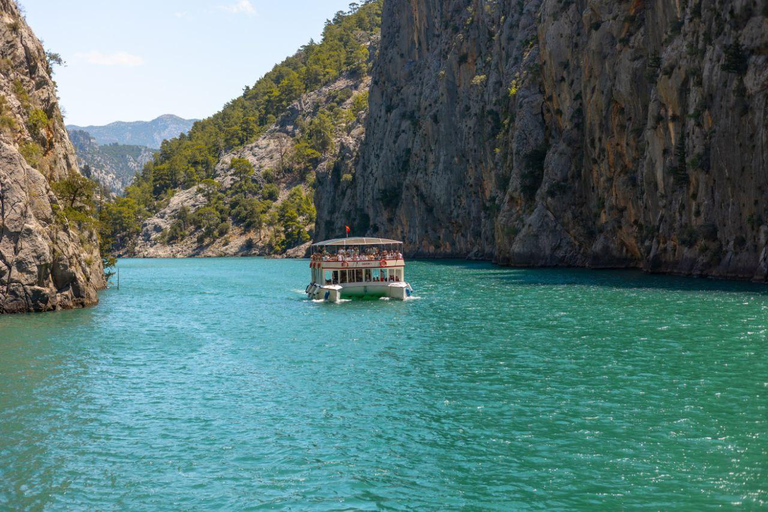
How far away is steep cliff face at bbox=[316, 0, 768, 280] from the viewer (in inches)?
2660

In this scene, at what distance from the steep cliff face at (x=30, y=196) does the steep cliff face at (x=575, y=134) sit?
57.8 metres

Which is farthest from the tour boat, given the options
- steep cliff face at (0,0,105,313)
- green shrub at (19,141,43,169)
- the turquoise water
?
green shrub at (19,141,43,169)

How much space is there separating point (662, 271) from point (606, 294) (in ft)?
72.7

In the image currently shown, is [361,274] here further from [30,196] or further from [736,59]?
[736,59]

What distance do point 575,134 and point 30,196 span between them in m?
72.6

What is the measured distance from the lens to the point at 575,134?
102125mm

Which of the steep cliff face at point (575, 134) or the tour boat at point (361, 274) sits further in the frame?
the tour boat at point (361, 274)

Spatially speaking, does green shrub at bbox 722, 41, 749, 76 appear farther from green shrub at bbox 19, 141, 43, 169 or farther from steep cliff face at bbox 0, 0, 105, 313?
green shrub at bbox 19, 141, 43, 169

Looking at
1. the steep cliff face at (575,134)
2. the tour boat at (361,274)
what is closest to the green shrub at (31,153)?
the tour boat at (361,274)

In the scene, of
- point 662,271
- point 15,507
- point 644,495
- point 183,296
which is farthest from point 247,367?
point 662,271

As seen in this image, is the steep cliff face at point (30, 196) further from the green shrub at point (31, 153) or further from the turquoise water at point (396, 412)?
the turquoise water at point (396, 412)

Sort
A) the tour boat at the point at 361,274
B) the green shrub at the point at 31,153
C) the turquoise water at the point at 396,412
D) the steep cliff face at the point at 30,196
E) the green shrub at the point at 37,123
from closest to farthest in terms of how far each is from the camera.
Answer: the turquoise water at the point at 396,412 → the steep cliff face at the point at 30,196 → the green shrub at the point at 31,153 → the green shrub at the point at 37,123 → the tour boat at the point at 361,274

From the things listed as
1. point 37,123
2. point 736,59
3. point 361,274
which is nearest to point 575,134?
point 736,59

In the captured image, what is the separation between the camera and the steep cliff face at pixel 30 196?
2050 inches
